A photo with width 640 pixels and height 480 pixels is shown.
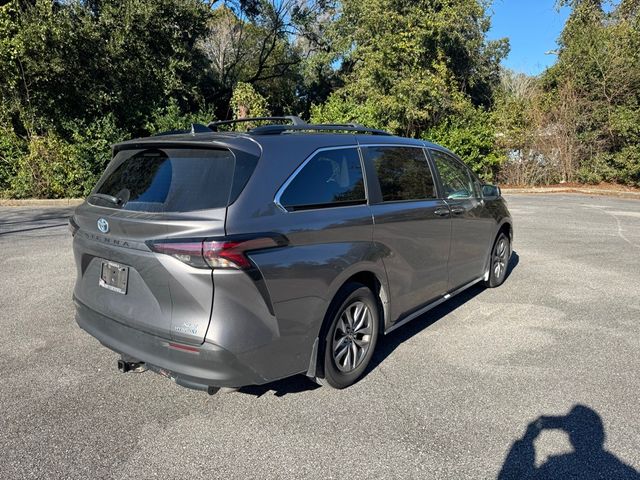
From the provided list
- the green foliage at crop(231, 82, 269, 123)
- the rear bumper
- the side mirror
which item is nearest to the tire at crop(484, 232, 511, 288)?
the side mirror

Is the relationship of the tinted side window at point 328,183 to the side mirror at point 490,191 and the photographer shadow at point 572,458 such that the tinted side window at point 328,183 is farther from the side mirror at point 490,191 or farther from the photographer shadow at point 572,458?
the side mirror at point 490,191

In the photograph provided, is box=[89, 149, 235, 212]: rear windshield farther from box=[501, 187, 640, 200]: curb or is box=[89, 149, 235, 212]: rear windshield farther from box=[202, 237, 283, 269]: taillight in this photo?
box=[501, 187, 640, 200]: curb

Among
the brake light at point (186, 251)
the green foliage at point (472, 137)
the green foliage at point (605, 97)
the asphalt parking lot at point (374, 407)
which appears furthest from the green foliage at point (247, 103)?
the brake light at point (186, 251)

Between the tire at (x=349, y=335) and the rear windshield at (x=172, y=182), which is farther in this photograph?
the tire at (x=349, y=335)

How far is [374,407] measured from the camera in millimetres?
3225

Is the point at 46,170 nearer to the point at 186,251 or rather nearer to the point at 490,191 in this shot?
the point at 490,191

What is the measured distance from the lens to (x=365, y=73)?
17.5 meters

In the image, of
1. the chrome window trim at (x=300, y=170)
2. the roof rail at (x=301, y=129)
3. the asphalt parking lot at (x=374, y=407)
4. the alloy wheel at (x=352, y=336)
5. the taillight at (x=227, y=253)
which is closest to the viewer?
the taillight at (x=227, y=253)

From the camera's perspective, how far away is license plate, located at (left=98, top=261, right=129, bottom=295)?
2.93 metres

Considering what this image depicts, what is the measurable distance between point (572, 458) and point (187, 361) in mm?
2273

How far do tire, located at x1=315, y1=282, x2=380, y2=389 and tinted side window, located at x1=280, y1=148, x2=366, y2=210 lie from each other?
24.9 inches

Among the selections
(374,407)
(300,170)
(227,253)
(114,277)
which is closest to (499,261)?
(374,407)

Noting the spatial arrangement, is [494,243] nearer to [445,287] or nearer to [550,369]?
[445,287]

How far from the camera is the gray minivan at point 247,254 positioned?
2.62 m
